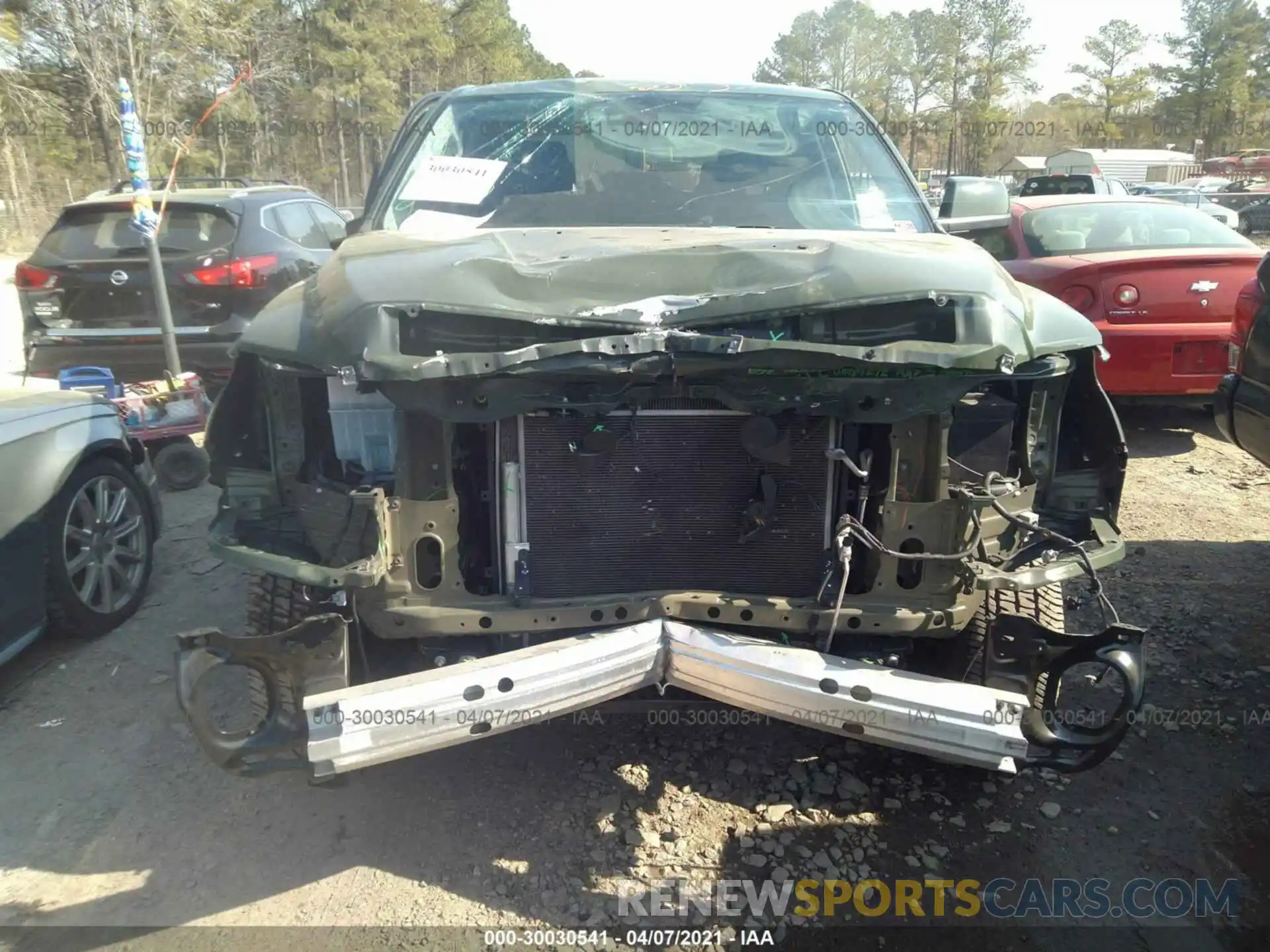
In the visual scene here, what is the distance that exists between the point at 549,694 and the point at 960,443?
1.40 metres

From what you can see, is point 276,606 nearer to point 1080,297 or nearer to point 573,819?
point 573,819

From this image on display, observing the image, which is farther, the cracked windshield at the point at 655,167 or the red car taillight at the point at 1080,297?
the red car taillight at the point at 1080,297

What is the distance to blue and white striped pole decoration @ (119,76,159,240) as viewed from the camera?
20.2 ft

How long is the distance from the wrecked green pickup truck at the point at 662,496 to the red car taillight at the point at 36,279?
512 cm

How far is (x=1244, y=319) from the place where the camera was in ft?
13.8

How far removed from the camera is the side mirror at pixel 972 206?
3.89m

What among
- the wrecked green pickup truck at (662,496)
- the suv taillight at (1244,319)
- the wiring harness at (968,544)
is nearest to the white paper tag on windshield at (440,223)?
the wrecked green pickup truck at (662,496)

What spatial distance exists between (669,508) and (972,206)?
215cm

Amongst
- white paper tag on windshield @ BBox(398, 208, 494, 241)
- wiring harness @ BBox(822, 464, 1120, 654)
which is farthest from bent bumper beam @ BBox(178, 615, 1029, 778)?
white paper tag on windshield @ BBox(398, 208, 494, 241)

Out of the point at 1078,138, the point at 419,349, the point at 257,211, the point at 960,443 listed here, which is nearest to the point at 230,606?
the point at 419,349

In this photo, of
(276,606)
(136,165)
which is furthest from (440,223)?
(136,165)

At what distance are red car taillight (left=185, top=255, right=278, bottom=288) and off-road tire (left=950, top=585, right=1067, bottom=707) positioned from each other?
6028 millimetres

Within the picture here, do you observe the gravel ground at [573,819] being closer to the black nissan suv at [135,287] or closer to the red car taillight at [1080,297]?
the red car taillight at [1080,297]

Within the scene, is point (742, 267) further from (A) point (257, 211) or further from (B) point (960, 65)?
(B) point (960, 65)
